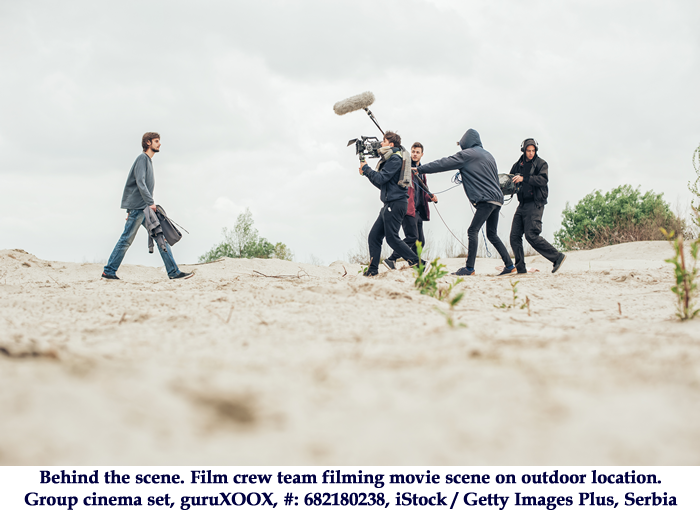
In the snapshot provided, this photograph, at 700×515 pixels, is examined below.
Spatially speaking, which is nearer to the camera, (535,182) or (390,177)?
(390,177)

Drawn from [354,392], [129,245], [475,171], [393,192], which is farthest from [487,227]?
[354,392]

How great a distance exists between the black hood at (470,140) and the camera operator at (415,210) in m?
0.73

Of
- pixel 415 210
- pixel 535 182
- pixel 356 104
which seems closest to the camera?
pixel 535 182

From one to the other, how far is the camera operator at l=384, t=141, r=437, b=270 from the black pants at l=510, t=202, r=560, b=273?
4.13 feet

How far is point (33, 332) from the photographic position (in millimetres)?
2586

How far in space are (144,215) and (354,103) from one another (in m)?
3.25

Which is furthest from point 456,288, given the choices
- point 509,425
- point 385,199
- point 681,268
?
point 509,425

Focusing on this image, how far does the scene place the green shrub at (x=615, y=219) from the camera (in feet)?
44.4

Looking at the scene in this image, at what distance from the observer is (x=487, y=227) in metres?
6.52

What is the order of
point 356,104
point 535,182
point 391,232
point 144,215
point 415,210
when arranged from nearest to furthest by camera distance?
point 391,232
point 144,215
point 535,182
point 415,210
point 356,104

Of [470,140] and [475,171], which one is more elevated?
[470,140]

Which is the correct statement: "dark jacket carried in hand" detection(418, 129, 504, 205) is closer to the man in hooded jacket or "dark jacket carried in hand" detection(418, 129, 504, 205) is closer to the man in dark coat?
the man in hooded jacket

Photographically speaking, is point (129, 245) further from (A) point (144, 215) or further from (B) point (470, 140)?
(B) point (470, 140)
